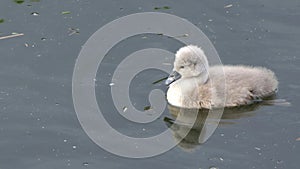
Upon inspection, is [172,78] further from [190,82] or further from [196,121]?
[196,121]

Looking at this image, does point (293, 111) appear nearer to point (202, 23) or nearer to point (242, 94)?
point (242, 94)

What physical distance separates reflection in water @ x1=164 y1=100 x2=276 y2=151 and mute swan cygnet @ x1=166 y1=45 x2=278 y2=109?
2.3 inches

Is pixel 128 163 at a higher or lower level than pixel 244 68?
lower

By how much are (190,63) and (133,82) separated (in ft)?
2.05

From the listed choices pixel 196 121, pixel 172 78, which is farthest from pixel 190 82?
pixel 196 121

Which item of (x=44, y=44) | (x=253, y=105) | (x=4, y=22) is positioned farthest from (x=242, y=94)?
(x=4, y=22)

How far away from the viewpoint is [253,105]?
23.3 feet

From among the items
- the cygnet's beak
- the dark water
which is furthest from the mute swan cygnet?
the dark water

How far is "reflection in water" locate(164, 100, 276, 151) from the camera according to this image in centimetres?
666

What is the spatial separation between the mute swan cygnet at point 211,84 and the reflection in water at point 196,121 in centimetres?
6

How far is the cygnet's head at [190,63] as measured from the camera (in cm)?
700

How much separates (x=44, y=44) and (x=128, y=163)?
6.72ft

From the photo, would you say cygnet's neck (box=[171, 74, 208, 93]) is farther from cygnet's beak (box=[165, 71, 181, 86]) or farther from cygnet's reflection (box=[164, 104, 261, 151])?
cygnet's reflection (box=[164, 104, 261, 151])

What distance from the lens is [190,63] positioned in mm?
7016
